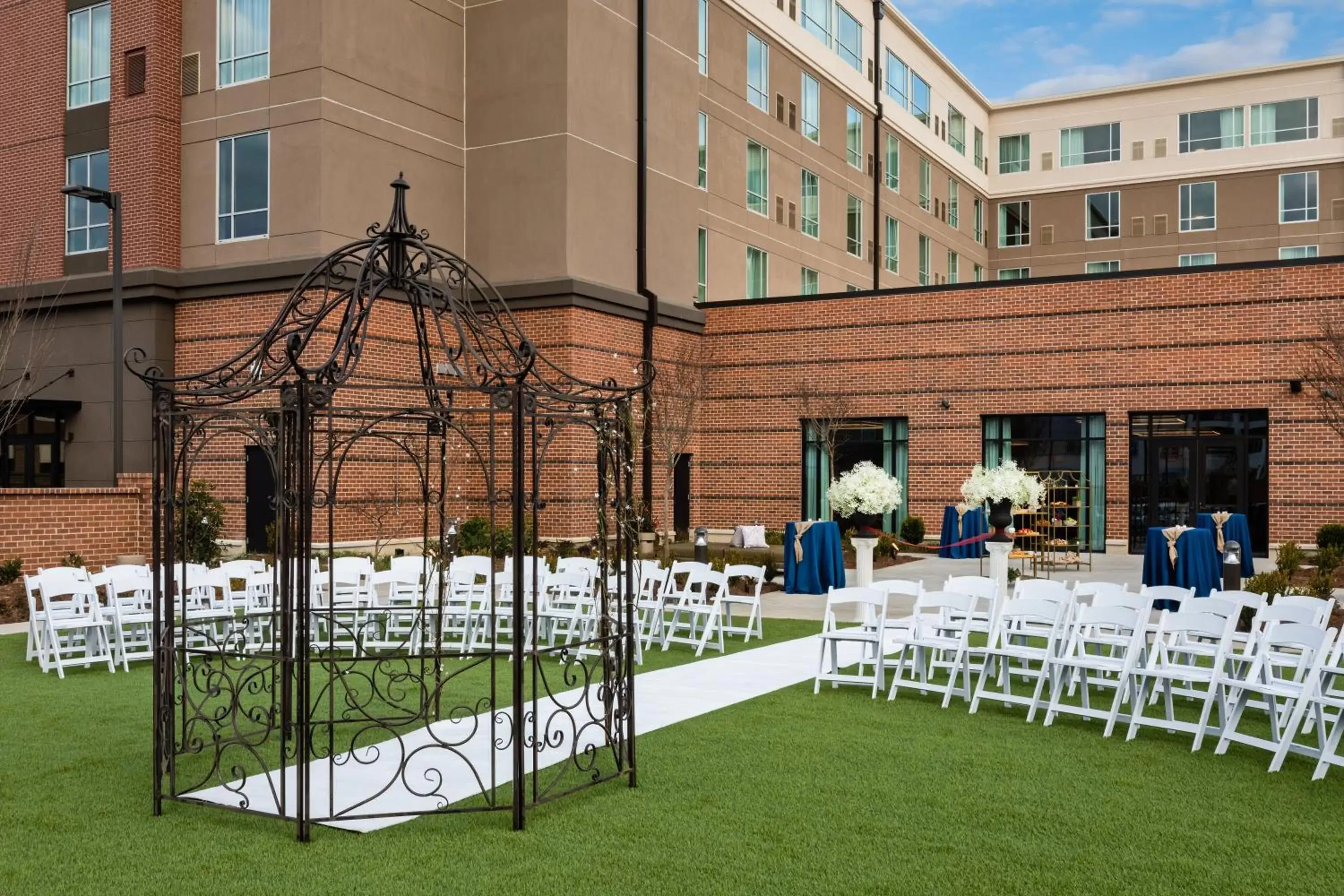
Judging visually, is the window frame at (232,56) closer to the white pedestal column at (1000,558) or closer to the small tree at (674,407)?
the small tree at (674,407)

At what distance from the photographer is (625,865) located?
571 centimetres

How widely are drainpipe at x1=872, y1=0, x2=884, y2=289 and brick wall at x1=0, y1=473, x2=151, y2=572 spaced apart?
22010mm

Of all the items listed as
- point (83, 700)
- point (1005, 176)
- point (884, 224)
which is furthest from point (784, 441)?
point (1005, 176)

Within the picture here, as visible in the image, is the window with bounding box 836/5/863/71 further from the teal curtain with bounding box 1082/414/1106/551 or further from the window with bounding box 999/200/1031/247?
the teal curtain with bounding box 1082/414/1106/551

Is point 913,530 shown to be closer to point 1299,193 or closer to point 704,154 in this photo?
point 704,154

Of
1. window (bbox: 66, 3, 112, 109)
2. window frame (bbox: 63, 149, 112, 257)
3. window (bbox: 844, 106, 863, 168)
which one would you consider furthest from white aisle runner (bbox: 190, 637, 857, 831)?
window (bbox: 844, 106, 863, 168)

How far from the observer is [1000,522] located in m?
15.2

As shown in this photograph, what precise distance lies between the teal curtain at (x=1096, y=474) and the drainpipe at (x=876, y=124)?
1258 centimetres

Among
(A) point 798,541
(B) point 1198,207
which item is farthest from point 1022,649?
(B) point 1198,207

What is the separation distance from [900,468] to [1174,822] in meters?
19.4

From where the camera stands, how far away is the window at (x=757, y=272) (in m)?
30.7

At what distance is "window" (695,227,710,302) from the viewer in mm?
28672

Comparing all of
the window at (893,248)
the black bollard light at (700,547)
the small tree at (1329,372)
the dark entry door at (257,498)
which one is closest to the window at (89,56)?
the dark entry door at (257,498)

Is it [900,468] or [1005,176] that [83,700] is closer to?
[900,468]
